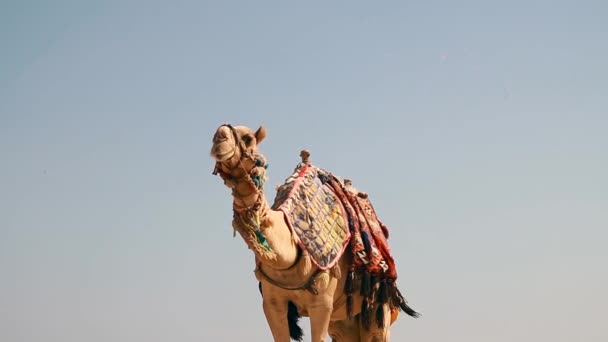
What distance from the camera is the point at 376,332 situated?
12844mm

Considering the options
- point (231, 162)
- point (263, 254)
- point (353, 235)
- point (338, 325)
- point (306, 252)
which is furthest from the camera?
point (338, 325)

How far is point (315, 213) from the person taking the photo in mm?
11516

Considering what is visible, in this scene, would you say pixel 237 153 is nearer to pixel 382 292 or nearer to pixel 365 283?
pixel 365 283

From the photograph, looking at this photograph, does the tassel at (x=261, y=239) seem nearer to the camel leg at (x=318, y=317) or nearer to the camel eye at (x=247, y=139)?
the camel eye at (x=247, y=139)

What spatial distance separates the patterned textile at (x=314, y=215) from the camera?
1102 centimetres

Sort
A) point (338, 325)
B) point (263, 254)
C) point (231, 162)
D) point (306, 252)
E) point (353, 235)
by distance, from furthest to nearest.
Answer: point (338, 325)
point (353, 235)
point (306, 252)
point (263, 254)
point (231, 162)

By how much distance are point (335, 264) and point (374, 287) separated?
111 cm

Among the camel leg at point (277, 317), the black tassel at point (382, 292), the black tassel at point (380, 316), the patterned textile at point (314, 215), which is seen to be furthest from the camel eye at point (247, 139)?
the black tassel at point (380, 316)

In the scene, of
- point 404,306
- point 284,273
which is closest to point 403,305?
point 404,306

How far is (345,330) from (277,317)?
2.06 meters

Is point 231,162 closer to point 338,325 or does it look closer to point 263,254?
point 263,254

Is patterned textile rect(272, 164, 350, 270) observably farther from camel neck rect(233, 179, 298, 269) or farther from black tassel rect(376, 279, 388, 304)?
black tassel rect(376, 279, 388, 304)

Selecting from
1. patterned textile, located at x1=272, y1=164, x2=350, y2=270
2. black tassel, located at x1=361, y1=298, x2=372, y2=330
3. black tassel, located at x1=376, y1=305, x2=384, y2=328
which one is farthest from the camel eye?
black tassel, located at x1=376, y1=305, x2=384, y2=328

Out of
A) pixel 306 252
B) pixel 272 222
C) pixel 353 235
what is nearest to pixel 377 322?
pixel 353 235
